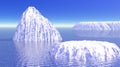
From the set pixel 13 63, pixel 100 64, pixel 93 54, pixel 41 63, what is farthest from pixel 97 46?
pixel 13 63

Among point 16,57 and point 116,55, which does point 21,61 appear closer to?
point 16,57

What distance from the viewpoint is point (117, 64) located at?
140 m

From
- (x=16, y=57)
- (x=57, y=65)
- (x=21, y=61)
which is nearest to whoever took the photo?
(x=57, y=65)

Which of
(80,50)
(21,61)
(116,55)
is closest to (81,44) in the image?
(80,50)

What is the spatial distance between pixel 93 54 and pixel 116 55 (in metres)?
11.7

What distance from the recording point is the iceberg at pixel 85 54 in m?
147

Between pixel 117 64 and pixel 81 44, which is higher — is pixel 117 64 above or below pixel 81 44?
below

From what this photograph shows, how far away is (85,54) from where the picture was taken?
15288 cm

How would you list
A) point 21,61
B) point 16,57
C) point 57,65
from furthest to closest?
1. point 16,57
2. point 21,61
3. point 57,65

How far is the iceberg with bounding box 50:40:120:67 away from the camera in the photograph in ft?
482

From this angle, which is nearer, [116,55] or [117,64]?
[117,64]

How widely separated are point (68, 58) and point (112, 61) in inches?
788

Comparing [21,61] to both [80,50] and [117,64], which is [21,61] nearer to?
[80,50]

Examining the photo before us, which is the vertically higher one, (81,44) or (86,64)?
(81,44)
